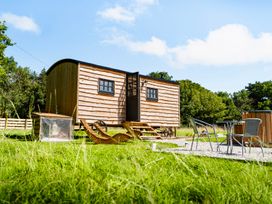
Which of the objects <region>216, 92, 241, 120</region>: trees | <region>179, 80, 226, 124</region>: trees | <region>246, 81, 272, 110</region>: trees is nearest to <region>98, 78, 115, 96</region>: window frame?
<region>179, 80, 226, 124</region>: trees

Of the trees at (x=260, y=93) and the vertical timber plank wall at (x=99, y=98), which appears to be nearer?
the vertical timber plank wall at (x=99, y=98)

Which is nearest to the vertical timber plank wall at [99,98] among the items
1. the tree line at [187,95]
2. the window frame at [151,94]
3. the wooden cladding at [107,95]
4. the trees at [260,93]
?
the wooden cladding at [107,95]

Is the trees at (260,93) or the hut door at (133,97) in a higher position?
the trees at (260,93)

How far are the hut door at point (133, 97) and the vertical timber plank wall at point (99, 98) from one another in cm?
26

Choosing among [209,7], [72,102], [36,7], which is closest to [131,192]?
[209,7]

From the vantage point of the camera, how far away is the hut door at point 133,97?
42.9 feet

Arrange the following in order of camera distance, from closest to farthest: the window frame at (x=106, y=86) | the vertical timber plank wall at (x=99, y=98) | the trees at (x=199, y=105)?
the vertical timber plank wall at (x=99, y=98) → the window frame at (x=106, y=86) → the trees at (x=199, y=105)

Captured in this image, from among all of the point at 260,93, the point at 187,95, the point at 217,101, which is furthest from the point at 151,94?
the point at 260,93

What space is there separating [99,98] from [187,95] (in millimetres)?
35849

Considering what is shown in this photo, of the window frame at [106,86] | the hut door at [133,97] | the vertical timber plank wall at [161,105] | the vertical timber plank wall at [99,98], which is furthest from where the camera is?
the vertical timber plank wall at [161,105]

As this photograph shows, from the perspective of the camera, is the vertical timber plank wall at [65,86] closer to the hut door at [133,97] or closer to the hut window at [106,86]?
the hut window at [106,86]

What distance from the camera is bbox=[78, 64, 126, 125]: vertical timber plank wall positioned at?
11344 millimetres

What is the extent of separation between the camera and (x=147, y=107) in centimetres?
1375

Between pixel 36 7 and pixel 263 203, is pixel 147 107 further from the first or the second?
pixel 263 203
